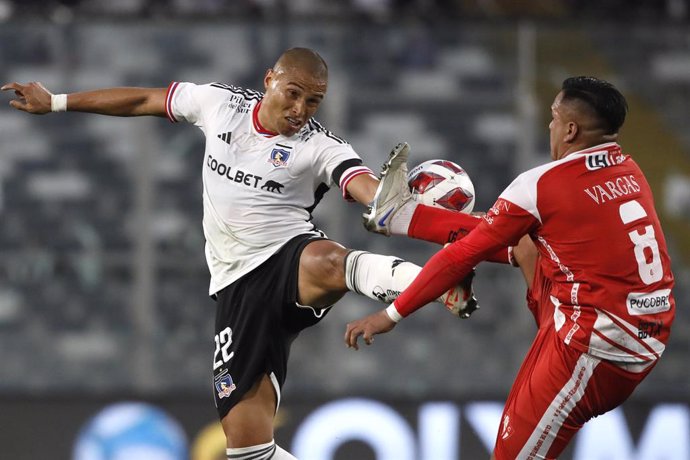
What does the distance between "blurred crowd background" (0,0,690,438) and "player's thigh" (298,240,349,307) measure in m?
2.87

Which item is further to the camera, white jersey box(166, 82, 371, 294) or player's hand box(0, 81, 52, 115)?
player's hand box(0, 81, 52, 115)

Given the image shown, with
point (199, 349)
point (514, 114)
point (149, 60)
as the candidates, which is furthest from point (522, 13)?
point (199, 349)

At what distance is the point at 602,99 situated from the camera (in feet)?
16.7

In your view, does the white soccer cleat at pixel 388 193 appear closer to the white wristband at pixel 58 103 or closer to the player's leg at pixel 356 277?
the player's leg at pixel 356 277

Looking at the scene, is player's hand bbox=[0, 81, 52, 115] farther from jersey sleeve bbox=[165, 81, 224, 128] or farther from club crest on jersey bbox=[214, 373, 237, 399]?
club crest on jersey bbox=[214, 373, 237, 399]

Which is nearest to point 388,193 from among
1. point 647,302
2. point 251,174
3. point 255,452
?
point 251,174

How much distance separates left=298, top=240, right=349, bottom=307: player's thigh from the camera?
226 inches

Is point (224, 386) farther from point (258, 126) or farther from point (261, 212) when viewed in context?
point (258, 126)

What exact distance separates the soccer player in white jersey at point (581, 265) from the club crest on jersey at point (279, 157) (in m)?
1.03

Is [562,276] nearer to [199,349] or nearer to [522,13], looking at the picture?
[199,349]

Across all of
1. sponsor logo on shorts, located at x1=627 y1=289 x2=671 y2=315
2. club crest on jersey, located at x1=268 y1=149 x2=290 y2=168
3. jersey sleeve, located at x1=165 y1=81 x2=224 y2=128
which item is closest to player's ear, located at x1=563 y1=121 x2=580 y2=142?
sponsor logo on shorts, located at x1=627 y1=289 x2=671 y2=315

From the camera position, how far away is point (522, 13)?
10633mm

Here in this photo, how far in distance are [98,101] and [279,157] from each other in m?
0.91

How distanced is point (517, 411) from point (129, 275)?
423 cm
